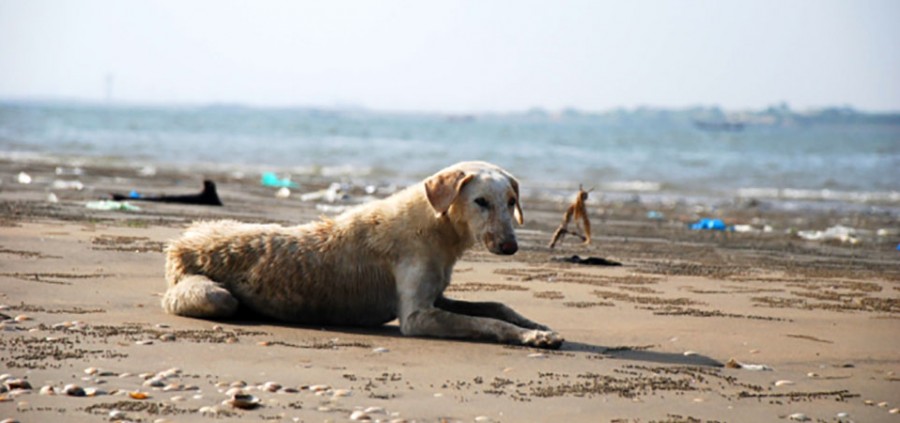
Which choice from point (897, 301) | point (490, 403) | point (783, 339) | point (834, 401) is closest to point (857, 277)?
point (897, 301)

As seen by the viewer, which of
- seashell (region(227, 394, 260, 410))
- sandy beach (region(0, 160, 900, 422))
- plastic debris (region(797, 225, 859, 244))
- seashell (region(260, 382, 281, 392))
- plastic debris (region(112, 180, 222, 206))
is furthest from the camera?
plastic debris (region(797, 225, 859, 244))

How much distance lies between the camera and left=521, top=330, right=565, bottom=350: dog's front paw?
7738mm

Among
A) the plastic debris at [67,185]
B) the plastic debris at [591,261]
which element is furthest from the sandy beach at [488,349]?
the plastic debris at [67,185]

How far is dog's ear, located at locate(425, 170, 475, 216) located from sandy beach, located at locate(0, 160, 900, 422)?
930 mm

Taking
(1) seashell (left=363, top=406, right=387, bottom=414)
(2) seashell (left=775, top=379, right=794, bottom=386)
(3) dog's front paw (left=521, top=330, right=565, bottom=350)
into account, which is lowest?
(1) seashell (left=363, top=406, right=387, bottom=414)

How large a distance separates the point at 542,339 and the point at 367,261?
4.96 ft

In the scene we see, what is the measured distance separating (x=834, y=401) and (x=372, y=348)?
8.92 ft

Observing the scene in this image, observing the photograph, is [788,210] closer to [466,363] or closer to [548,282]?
[548,282]

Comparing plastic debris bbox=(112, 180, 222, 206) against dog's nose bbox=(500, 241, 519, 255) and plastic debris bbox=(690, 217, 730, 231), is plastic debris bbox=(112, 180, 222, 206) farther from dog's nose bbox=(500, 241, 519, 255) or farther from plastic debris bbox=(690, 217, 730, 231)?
dog's nose bbox=(500, 241, 519, 255)

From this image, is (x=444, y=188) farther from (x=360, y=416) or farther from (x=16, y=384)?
(x=16, y=384)

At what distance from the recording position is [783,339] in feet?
28.1

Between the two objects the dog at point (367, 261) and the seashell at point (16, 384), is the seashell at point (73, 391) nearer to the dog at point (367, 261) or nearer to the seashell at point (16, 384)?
the seashell at point (16, 384)

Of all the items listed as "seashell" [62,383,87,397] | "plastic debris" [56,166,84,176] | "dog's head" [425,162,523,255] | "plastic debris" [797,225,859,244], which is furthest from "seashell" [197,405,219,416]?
"plastic debris" [56,166,84,176]

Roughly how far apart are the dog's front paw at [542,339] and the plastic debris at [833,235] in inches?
476
